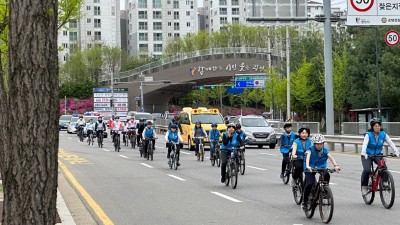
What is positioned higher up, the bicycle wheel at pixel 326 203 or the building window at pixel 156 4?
the building window at pixel 156 4

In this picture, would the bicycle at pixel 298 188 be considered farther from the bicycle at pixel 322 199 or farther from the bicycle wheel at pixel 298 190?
the bicycle at pixel 322 199

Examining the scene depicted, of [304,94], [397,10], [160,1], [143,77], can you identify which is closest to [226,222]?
[397,10]

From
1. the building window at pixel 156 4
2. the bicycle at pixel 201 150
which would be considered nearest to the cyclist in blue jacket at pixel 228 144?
the bicycle at pixel 201 150

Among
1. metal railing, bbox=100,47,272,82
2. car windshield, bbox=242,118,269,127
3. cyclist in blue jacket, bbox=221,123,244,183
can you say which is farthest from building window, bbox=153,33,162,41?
cyclist in blue jacket, bbox=221,123,244,183

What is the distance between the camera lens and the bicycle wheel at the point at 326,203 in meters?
11.9

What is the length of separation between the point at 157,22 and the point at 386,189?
127081mm

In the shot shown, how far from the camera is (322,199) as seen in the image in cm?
1220

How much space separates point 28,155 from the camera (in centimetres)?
493

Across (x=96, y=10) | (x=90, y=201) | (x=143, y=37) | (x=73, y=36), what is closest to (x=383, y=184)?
(x=90, y=201)

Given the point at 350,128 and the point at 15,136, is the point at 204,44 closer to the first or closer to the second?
the point at 350,128

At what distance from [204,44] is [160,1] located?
31.2m

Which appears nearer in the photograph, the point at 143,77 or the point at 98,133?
the point at 98,133

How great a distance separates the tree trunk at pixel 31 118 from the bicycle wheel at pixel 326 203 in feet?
24.7

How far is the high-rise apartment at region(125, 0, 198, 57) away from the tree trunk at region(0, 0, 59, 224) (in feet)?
430
